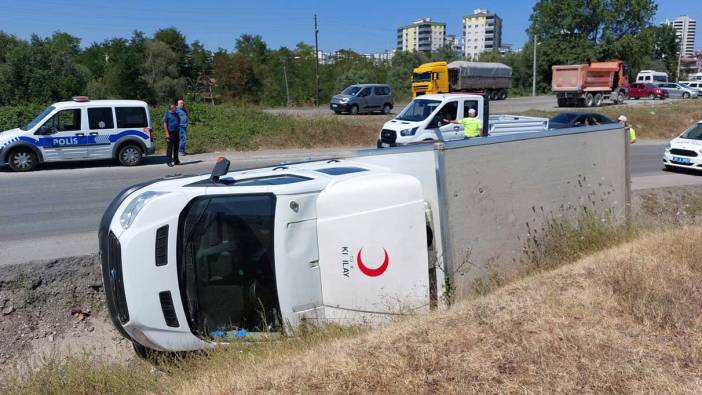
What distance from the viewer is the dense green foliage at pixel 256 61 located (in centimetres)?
4172

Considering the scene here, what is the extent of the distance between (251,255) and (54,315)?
3.79m

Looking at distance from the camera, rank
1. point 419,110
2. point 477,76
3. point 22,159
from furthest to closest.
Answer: point 477,76 → point 419,110 → point 22,159

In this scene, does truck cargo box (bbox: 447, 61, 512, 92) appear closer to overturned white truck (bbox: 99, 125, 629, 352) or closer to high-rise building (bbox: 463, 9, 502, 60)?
overturned white truck (bbox: 99, 125, 629, 352)

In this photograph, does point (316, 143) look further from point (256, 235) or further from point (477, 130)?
point (256, 235)

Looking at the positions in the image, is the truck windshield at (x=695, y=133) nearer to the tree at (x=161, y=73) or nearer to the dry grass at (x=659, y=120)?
the dry grass at (x=659, y=120)

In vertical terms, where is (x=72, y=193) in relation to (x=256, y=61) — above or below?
below

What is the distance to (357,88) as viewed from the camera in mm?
36094

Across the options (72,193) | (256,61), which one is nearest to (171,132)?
(72,193)

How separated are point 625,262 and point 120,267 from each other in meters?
4.71

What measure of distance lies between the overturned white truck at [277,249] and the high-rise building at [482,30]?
19574 centimetres

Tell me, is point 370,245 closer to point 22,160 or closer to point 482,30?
point 22,160

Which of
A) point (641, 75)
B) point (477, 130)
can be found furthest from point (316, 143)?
point (641, 75)

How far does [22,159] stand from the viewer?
1645 cm

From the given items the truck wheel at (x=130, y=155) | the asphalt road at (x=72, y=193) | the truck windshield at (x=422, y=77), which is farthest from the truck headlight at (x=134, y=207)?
the truck windshield at (x=422, y=77)
